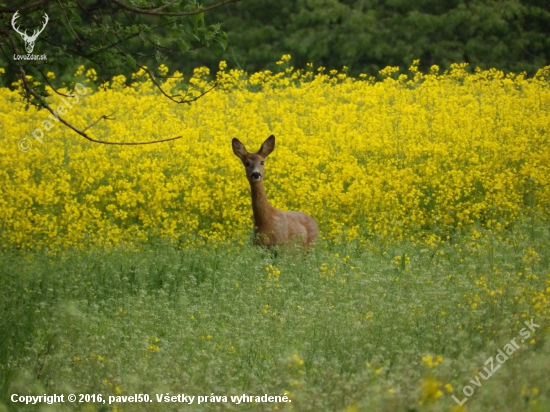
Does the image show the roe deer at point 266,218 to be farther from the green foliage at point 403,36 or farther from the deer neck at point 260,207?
the green foliage at point 403,36

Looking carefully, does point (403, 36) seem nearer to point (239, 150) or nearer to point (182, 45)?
point (239, 150)

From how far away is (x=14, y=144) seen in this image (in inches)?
509

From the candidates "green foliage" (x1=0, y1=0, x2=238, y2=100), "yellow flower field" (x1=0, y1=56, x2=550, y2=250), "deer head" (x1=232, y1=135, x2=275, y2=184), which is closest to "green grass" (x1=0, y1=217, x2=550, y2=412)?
"deer head" (x1=232, y1=135, x2=275, y2=184)

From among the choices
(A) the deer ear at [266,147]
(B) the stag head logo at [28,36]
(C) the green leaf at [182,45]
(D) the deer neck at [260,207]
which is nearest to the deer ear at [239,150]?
(A) the deer ear at [266,147]

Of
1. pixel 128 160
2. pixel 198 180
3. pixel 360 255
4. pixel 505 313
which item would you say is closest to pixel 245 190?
pixel 198 180

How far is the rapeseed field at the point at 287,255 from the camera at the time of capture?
550 centimetres

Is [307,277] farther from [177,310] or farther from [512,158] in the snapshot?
[512,158]

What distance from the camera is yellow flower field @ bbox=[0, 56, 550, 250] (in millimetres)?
10984

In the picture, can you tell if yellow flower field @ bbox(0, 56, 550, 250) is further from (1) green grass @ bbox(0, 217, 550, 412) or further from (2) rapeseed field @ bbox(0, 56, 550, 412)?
(1) green grass @ bbox(0, 217, 550, 412)

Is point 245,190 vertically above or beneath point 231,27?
above

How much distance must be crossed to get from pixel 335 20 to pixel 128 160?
12.6 meters

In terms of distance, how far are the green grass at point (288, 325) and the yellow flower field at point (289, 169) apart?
4.19 ft

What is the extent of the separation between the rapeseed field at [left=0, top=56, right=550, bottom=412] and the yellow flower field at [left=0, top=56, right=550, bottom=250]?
0.11 feet

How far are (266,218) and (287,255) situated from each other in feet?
2.23
